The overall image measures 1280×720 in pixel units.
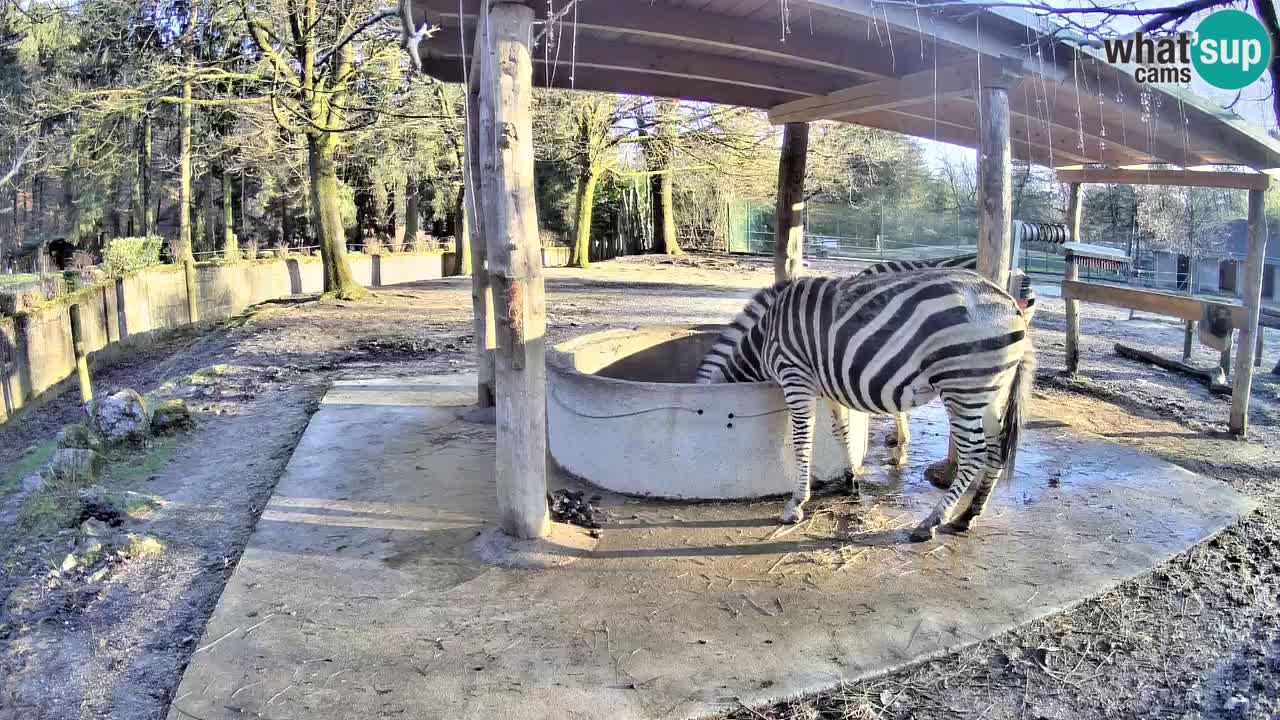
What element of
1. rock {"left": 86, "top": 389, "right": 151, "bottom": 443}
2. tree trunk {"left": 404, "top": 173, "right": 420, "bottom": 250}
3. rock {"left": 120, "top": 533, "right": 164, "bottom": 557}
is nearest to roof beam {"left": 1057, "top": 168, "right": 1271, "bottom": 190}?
rock {"left": 120, "top": 533, "right": 164, "bottom": 557}

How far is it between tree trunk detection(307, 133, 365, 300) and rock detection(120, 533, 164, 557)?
12836mm

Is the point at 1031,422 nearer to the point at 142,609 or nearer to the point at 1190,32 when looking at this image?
the point at 1190,32

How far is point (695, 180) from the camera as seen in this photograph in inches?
1080

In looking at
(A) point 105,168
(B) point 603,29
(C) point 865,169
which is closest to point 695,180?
(C) point 865,169

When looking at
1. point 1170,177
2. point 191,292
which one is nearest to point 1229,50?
point 1170,177

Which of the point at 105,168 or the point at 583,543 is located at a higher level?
the point at 105,168

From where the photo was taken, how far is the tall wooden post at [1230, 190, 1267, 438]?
724 cm

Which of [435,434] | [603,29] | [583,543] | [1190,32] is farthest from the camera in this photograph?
[435,434]

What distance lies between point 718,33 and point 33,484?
5890 mm

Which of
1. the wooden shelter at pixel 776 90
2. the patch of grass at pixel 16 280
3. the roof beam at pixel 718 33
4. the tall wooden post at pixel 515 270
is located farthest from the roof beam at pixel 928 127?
the patch of grass at pixel 16 280

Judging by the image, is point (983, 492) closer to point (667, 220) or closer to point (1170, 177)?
point (1170, 177)

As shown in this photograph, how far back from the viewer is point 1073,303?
981 cm

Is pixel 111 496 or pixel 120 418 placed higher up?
pixel 120 418

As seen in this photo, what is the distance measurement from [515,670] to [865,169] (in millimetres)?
29783
